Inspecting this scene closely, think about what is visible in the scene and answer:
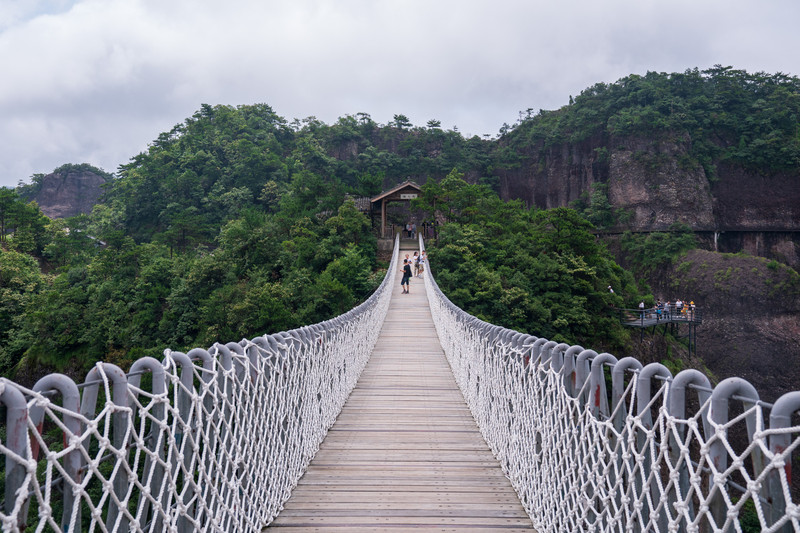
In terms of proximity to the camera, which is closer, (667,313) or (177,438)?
(177,438)

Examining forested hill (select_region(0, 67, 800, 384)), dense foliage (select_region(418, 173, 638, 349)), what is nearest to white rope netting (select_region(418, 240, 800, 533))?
dense foliage (select_region(418, 173, 638, 349))

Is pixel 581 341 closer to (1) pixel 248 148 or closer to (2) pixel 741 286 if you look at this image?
(2) pixel 741 286

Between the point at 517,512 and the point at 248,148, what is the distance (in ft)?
97.8

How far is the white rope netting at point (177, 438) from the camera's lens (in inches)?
34.5

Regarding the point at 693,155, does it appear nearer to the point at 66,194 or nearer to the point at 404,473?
the point at 404,473

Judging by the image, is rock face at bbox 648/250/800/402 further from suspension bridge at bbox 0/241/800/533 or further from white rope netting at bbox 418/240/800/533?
white rope netting at bbox 418/240/800/533

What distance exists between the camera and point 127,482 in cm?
114

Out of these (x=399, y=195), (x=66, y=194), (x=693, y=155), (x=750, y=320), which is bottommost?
(x=750, y=320)

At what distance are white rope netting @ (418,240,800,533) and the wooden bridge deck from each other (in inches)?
6.4

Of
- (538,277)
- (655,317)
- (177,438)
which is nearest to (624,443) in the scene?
(177,438)

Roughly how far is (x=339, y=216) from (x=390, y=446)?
14514mm

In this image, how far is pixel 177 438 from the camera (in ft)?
4.57

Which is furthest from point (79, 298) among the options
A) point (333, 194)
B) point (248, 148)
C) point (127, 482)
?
point (127, 482)

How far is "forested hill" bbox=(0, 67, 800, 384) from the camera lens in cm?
1404
